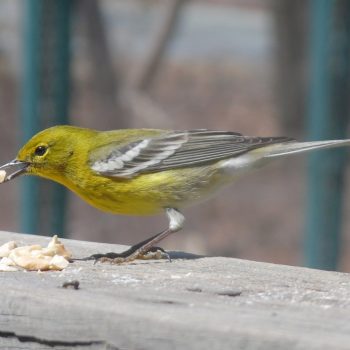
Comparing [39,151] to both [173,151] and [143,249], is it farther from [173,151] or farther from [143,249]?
[143,249]

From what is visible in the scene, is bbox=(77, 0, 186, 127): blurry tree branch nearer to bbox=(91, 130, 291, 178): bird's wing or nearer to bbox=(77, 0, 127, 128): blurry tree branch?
bbox=(77, 0, 127, 128): blurry tree branch

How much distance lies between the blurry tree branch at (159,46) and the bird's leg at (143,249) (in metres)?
2.77

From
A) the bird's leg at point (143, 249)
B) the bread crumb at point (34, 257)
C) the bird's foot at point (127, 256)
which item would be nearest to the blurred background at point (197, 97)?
the bird's leg at point (143, 249)

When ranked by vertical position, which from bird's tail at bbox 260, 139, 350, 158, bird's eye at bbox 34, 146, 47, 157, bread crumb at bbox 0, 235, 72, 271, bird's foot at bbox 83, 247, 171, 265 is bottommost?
bird's foot at bbox 83, 247, 171, 265

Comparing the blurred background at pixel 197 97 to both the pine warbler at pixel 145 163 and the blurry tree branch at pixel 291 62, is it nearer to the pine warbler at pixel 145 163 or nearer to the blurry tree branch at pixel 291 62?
the blurry tree branch at pixel 291 62

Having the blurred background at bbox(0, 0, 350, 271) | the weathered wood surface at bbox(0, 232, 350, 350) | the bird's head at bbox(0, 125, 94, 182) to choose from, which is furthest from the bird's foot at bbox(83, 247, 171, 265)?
the blurred background at bbox(0, 0, 350, 271)

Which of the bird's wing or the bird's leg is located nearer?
the bird's leg

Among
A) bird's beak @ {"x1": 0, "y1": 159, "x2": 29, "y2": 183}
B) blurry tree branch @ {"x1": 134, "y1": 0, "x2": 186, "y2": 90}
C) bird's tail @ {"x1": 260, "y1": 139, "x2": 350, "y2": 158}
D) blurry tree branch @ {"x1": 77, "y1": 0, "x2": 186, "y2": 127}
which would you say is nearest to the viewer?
bird's beak @ {"x1": 0, "y1": 159, "x2": 29, "y2": 183}

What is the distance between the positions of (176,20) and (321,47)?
2.03 metres

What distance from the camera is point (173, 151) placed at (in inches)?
206

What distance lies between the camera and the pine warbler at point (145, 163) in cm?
486

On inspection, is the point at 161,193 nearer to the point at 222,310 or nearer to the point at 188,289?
the point at 188,289

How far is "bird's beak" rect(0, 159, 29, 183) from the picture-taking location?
4.81 meters

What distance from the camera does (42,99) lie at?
701 cm
